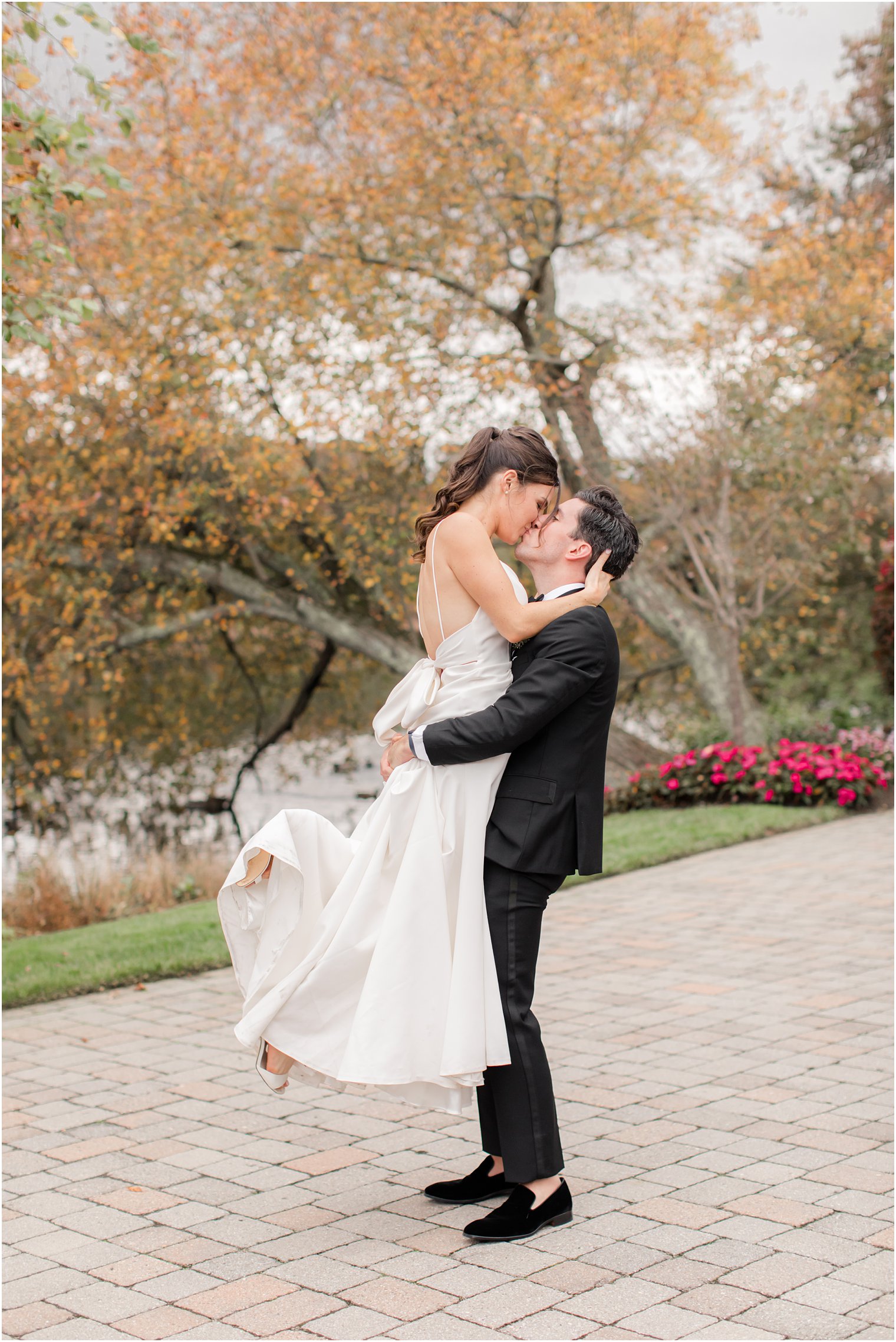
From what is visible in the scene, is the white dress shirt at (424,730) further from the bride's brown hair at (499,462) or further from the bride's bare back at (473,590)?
the bride's brown hair at (499,462)

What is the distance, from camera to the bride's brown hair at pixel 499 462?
3422 mm

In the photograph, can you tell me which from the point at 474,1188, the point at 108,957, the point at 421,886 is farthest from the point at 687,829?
the point at 421,886

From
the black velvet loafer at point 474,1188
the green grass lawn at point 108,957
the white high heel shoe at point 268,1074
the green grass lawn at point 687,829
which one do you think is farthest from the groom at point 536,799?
the green grass lawn at point 687,829

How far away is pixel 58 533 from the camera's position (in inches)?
533

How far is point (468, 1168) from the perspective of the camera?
383 cm

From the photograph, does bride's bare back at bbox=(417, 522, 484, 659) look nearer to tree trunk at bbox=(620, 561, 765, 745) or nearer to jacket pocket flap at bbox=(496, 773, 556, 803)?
jacket pocket flap at bbox=(496, 773, 556, 803)

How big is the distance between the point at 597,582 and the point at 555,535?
0.63 feet

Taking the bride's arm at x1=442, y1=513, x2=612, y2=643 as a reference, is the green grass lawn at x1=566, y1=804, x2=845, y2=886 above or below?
below

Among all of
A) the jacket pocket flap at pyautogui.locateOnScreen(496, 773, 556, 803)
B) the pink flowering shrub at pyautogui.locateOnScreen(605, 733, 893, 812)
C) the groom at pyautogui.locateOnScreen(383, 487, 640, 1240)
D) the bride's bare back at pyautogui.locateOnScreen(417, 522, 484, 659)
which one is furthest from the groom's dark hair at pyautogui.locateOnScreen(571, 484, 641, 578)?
the pink flowering shrub at pyautogui.locateOnScreen(605, 733, 893, 812)

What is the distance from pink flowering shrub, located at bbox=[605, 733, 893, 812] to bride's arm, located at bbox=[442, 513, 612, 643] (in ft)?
29.5

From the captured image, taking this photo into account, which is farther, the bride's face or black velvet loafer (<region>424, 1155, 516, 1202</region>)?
black velvet loafer (<region>424, 1155, 516, 1202</region>)

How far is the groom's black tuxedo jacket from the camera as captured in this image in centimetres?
325

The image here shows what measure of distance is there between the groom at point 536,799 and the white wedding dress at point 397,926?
75 mm

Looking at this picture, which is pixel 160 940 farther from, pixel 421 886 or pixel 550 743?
pixel 550 743
